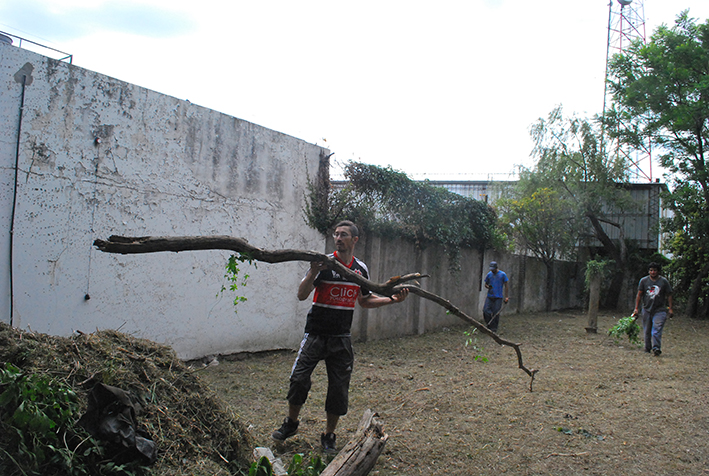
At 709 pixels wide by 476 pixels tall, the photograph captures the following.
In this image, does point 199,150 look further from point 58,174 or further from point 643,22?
point 643,22

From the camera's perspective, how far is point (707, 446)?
4.26 m

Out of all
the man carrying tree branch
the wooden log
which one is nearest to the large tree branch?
the man carrying tree branch

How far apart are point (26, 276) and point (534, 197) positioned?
1629cm

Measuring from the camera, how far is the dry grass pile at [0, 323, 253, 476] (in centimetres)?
271

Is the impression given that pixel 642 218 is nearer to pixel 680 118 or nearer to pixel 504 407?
pixel 680 118

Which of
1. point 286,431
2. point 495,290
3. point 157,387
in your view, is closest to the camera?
point 157,387

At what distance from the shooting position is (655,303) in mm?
8906

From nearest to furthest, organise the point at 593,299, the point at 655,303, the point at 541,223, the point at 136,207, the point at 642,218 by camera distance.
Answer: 1. the point at 136,207
2. the point at 655,303
3. the point at 593,299
4. the point at 541,223
5. the point at 642,218

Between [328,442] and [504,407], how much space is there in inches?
93.0


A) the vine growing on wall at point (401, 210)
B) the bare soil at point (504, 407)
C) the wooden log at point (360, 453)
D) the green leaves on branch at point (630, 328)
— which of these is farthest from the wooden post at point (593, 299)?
the wooden log at point (360, 453)

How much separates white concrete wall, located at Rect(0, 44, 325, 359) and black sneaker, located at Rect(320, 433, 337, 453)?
10.5ft

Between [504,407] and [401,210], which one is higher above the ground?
[401,210]

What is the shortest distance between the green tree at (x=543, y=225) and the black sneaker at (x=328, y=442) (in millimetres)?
15012

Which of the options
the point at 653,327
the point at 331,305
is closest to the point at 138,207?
the point at 331,305
